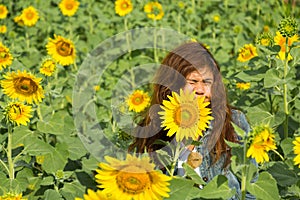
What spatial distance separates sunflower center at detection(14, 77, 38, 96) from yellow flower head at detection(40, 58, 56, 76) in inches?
10.4

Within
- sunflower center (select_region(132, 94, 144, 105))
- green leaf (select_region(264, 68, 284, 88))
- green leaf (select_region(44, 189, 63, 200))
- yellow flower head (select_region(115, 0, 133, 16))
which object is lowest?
green leaf (select_region(44, 189, 63, 200))

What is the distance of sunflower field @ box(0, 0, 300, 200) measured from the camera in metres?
1.60

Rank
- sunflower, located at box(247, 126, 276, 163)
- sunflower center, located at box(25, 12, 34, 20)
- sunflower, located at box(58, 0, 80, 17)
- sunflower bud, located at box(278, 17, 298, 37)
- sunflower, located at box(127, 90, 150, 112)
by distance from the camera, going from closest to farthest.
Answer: sunflower, located at box(247, 126, 276, 163)
sunflower bud, located at box(278, 17, 298, 37)
sunflower, located at box(127, 90, 150, 112)
sunflower, located at box(58, 0, 80, 17)
sunflower center, located at box(25, 12, 34, 20)

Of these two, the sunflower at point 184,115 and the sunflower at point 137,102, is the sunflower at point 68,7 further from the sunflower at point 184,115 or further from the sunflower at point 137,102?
the sunflower at point 184,115

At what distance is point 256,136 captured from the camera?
148cm

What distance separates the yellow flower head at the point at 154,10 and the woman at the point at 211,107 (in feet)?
5.57

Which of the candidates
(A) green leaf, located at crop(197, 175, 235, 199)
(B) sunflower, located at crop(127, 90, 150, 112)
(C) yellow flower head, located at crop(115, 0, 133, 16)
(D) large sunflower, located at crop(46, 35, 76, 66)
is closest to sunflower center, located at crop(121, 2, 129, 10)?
(C) yellow flower head, located at crop(115, 0, 133, 16)

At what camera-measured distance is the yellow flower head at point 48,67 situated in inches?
101

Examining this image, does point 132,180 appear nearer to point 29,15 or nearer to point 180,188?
point 180,188

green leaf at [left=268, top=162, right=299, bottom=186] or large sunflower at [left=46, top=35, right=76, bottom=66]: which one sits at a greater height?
large sunflower at [left=46, top=35, right=76, bottom=66]

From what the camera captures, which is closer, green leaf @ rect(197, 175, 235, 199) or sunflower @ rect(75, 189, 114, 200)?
sunflower @ rect(75, 189, 114, 200)

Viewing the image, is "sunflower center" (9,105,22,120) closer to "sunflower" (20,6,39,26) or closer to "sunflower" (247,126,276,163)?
"sunflower" (247,126,276,163)

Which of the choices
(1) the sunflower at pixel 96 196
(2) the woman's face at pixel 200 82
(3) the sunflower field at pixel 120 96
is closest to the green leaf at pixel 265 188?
(3) the sunflower field at pixel 120 96

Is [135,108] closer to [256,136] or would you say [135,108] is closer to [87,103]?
[87,103]
